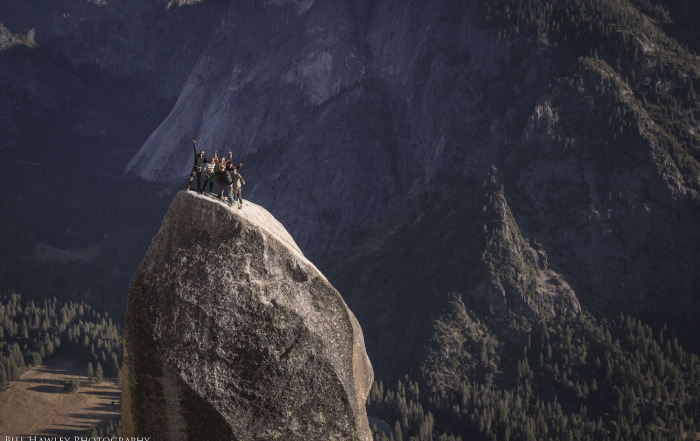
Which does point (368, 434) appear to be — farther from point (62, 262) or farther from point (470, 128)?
point (62, 262)

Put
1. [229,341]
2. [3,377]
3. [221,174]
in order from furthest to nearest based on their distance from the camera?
[3,377]
[221,174]
[229,341]

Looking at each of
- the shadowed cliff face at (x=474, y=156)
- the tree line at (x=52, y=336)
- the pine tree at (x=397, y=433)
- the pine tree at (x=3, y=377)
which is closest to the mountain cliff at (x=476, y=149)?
the shadowed cliff face at (x=474, y=156)

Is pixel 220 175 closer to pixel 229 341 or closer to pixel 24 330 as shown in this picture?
pixel 229 341

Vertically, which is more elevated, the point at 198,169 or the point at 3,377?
the point at 3,377

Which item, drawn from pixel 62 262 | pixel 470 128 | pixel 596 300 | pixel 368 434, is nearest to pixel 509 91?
pixel 470 128

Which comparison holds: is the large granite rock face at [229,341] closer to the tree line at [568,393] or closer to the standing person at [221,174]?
the standing person at [221,174]

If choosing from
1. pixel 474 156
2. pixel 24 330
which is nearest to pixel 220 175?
pixel 24 330
